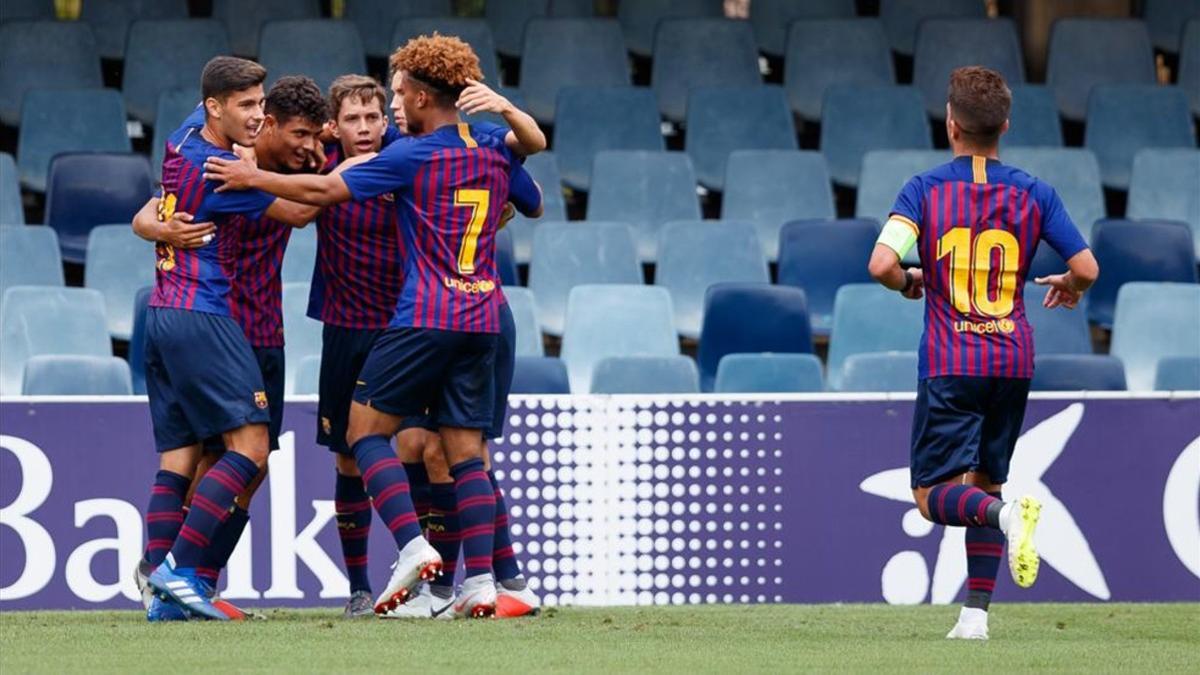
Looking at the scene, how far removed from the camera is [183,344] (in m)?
6.82

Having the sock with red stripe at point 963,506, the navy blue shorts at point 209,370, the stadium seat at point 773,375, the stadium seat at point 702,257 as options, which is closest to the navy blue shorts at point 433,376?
the navy blue shorts at point 209,370

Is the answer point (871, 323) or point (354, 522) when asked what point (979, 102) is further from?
point (871, 323)

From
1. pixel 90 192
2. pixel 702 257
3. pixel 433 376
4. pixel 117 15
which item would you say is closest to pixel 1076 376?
pixel 702 257

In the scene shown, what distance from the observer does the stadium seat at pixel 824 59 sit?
13.0m

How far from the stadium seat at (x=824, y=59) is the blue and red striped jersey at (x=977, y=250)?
6519 mm

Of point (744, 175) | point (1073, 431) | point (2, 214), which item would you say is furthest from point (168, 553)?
point (744, 175)

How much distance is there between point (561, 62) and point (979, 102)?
6553 mm

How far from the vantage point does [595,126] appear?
12.3 m

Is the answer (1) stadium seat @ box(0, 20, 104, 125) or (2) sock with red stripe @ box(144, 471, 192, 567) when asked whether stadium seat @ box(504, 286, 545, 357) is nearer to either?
(2) sock with red stripe @ box(144, 471, 192, 567)

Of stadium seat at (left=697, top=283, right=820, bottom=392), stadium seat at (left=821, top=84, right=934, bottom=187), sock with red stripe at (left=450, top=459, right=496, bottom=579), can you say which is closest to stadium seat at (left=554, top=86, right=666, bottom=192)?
stadium seat at (left=821, top=84, right=934, bottom=187)

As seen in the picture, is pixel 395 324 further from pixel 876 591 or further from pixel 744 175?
pixel 744 175

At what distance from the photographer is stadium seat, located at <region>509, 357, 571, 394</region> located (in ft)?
30.5

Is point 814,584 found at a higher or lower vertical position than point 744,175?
lower

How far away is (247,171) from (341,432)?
1037 millimetres
